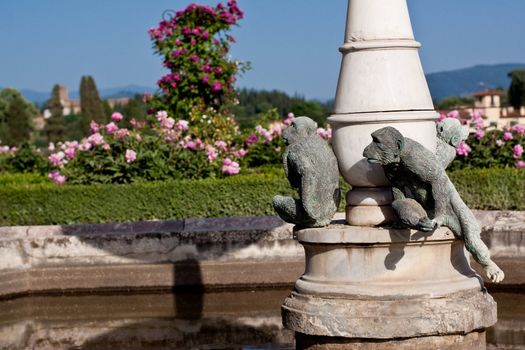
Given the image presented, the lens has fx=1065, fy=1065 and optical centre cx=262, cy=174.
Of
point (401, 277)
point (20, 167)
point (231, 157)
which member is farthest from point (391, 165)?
point (20, 167)

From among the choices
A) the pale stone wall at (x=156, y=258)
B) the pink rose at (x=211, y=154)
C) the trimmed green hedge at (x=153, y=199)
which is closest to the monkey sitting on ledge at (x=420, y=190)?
the pale stone wall at (x=156, y=258)

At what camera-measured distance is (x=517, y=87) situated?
81.4m

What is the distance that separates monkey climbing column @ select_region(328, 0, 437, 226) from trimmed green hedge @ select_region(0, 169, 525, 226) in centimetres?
468

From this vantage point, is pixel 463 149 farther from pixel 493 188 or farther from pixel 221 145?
pixel 221 145

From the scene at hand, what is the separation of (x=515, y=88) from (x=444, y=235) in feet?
→ 261

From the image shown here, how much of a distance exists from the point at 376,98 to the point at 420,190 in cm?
52

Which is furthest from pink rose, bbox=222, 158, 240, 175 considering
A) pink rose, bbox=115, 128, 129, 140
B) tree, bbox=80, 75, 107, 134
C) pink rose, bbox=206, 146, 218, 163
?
tree, bbox=80, 75, 107, 134

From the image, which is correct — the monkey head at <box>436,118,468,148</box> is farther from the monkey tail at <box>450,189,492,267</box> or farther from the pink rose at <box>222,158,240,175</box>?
the pink rose at <box>222,158,240,175</box>

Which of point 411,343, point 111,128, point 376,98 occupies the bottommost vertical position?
point 411,343

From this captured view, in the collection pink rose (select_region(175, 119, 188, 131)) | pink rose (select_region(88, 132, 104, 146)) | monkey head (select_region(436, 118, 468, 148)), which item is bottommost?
pink rose (select_region(88, 132, 104, 146))

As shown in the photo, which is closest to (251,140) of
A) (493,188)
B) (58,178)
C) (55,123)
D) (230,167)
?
(230,167)

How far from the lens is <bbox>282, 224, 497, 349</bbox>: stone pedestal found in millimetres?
4918

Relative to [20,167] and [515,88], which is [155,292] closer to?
[20,167]

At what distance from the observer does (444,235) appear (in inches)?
196
